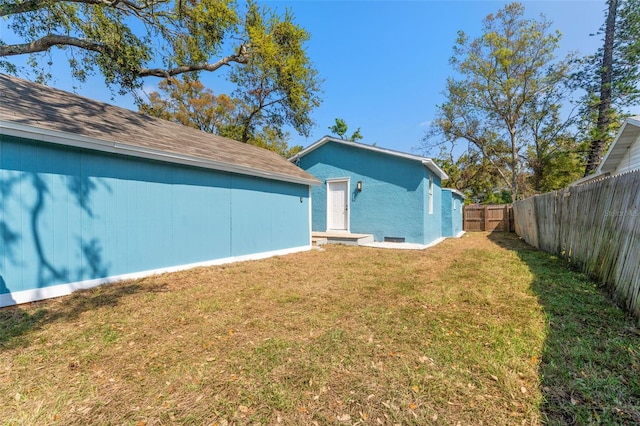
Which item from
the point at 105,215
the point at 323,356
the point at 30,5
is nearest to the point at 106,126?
the point at 105,215

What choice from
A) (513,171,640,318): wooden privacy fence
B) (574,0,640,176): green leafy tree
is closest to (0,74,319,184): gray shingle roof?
(513,171,640,318): wooden privacy fence

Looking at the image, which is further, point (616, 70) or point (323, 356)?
point (616, 70)

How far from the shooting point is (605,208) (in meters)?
4.49

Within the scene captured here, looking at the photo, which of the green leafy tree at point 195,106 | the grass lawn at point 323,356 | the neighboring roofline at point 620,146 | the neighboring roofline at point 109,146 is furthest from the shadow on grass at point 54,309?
the green leafy tree at point 195,106

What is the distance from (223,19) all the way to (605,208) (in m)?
11.9

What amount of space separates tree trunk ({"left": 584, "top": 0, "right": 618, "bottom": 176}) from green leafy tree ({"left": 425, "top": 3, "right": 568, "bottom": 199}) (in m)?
3.14

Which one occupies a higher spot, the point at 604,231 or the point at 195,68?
the point at 195,68

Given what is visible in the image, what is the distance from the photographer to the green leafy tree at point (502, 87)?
17938 mm

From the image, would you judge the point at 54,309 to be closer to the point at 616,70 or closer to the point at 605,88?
the point at 605,88

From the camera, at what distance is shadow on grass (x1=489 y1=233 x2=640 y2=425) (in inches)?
74.1

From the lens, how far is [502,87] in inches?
750

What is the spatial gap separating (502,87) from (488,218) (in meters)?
9.84

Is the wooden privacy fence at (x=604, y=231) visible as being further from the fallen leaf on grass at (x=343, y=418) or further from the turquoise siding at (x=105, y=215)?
the turquoise siding at (x=105, y=215)

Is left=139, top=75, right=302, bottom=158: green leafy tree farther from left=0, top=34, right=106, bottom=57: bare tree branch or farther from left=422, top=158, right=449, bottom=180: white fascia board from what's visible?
left=422, top=158, right=449, bottom=180: white fascia board
